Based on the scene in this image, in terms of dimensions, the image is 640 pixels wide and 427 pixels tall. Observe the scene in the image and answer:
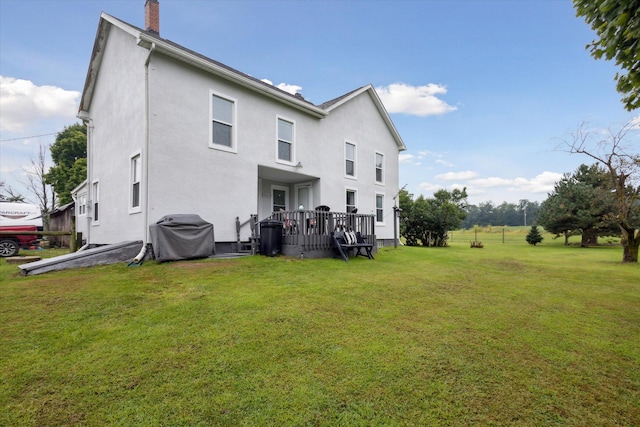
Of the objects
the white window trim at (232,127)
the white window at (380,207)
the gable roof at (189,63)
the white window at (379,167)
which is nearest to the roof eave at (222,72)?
the gable roof at (189,63)

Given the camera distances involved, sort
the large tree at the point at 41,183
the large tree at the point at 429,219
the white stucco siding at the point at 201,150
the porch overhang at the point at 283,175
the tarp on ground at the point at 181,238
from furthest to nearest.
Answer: the large tree at the point at 41,183
the large tree at the point at 429,219
the porch overhang at the point at 283,175
the white stucco siding at the point at 201,150
the tarp on ground at the point at 181,238

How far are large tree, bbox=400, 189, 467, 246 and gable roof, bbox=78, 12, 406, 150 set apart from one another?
845 cm

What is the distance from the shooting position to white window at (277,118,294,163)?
1113 centimetres

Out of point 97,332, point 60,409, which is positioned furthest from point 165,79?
point 60,409

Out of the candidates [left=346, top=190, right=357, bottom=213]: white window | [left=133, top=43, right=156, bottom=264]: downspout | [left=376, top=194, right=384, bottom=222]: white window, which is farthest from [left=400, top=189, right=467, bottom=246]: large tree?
[left=133, top=43, right=156, bottom=264]: downspout

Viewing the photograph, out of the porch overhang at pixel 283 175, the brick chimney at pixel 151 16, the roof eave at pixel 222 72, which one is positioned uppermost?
the brick chimney at pixel 151 16

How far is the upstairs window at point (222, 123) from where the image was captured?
922 centimetres

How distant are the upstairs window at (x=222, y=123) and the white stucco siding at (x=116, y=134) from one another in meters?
1.93

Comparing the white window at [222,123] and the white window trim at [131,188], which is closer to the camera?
the white window trim at [131,188]

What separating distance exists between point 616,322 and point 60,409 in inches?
239

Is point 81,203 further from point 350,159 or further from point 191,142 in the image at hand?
point 350,159

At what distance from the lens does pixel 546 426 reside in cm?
188

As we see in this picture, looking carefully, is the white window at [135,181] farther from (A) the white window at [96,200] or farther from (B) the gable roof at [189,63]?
(A) the white window at [96,200]

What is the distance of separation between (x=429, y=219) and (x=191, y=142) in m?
16.3
